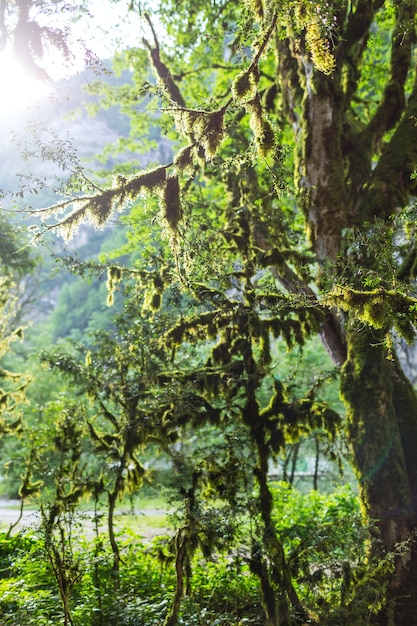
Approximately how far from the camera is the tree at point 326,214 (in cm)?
403

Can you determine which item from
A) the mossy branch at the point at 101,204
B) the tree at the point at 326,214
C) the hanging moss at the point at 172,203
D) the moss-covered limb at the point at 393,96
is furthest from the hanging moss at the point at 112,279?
the moss-covered limb at the point at 393,96

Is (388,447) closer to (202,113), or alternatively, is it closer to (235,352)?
(235,352)

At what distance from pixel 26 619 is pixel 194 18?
37.4 ft

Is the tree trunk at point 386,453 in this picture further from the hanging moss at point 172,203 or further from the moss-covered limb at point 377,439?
the hanging moss at point 172,203

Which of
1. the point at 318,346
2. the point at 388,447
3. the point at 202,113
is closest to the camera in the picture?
the point at 202,113

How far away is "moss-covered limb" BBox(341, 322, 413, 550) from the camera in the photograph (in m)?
5.02

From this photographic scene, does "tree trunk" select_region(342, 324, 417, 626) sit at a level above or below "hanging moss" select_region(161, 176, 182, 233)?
below

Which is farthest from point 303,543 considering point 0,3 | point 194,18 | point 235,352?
point 194,18

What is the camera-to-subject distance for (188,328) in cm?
610

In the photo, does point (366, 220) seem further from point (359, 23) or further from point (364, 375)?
point (359, 23)

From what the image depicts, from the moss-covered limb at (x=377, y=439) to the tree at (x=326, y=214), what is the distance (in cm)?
2

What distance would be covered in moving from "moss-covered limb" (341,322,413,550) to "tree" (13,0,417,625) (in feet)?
0.05

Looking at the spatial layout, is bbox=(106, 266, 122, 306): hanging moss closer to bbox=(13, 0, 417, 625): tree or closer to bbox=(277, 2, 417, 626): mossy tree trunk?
bbox=(13, 0, 417, 625): tree

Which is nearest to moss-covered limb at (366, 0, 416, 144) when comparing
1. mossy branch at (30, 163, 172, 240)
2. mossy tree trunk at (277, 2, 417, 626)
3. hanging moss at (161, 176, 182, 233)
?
mossy tree trunk at (277, 2, 417, 626)
